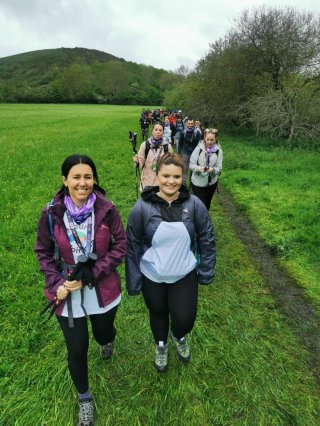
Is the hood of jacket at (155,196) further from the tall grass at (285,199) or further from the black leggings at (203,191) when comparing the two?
the black leggings at (203,191)

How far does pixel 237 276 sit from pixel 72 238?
3.90 m

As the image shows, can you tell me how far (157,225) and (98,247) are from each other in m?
0.63

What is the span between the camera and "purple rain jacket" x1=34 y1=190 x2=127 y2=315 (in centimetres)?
287

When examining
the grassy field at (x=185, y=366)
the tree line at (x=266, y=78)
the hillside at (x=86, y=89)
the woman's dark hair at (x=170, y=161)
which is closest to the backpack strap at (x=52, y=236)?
the woman's dark hair at (x=170, y=161)

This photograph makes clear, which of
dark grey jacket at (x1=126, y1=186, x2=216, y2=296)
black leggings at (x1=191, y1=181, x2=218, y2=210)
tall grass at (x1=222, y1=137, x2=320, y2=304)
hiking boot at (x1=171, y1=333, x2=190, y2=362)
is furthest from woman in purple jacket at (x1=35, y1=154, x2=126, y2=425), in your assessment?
black leggings at (x1=191, y1=181, x2=218, y2=210)

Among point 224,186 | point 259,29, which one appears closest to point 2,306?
point 224,186

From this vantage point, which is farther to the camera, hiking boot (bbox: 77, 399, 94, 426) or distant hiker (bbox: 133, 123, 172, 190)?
distant hiker (bbox: 133, 123, 172, 190)

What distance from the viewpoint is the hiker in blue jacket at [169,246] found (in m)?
3.22

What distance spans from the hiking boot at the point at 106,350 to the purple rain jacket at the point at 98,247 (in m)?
1.03

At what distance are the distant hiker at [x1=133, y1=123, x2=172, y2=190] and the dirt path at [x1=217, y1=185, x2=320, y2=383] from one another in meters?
2.72

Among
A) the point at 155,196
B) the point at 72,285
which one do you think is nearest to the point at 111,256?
the point at 72,285

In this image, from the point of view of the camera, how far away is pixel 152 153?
666 cm

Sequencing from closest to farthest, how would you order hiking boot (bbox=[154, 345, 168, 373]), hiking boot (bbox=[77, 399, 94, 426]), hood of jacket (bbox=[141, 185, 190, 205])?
hiking boot (bbox=[77, 399, 94, 426]) < hood of jacket (bbox=[141, 185, 190, 205]) < hiking boot (bbox=[154, 345, 168, 373])

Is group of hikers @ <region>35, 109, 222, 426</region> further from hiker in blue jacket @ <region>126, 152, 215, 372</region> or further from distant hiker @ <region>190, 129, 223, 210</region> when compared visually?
distant hiker @ <region>190, 129, 223, 210</region>
